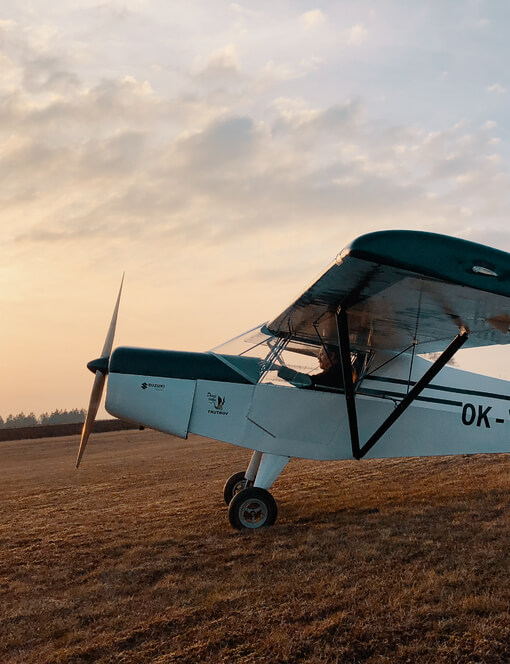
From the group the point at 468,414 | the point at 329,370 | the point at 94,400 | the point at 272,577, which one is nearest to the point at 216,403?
the point at 329,370

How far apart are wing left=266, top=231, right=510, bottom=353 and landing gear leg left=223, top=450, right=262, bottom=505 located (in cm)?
195

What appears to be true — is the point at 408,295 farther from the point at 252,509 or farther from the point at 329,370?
the point at 252,509

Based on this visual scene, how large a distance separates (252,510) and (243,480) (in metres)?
1.56

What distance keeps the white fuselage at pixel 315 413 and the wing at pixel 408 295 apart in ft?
2.30

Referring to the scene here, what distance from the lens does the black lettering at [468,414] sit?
7402mm

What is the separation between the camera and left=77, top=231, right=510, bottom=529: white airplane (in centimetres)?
599

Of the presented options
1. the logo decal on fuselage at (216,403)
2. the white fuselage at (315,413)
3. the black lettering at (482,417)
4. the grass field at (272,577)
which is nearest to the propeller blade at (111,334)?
the white fuselage at (315,413)

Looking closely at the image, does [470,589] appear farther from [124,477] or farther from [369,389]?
[124,477]

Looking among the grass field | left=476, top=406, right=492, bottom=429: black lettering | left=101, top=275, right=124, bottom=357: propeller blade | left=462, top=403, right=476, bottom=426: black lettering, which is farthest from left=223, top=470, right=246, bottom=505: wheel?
left=476, top=406, right=492, bottom=429: black lettering

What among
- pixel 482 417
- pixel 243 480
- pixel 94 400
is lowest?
pixel 243 480

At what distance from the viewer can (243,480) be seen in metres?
7.80

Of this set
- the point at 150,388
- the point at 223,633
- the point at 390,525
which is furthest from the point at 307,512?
the point at 223,633

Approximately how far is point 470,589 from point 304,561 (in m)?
1.51

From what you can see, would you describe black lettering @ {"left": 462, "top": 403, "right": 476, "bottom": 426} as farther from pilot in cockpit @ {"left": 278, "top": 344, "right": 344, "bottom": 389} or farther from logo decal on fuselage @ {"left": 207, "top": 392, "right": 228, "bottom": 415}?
logo decal on fuselage @ {"left": 207, "top": 392, "right": 228, "bottom": 415}
